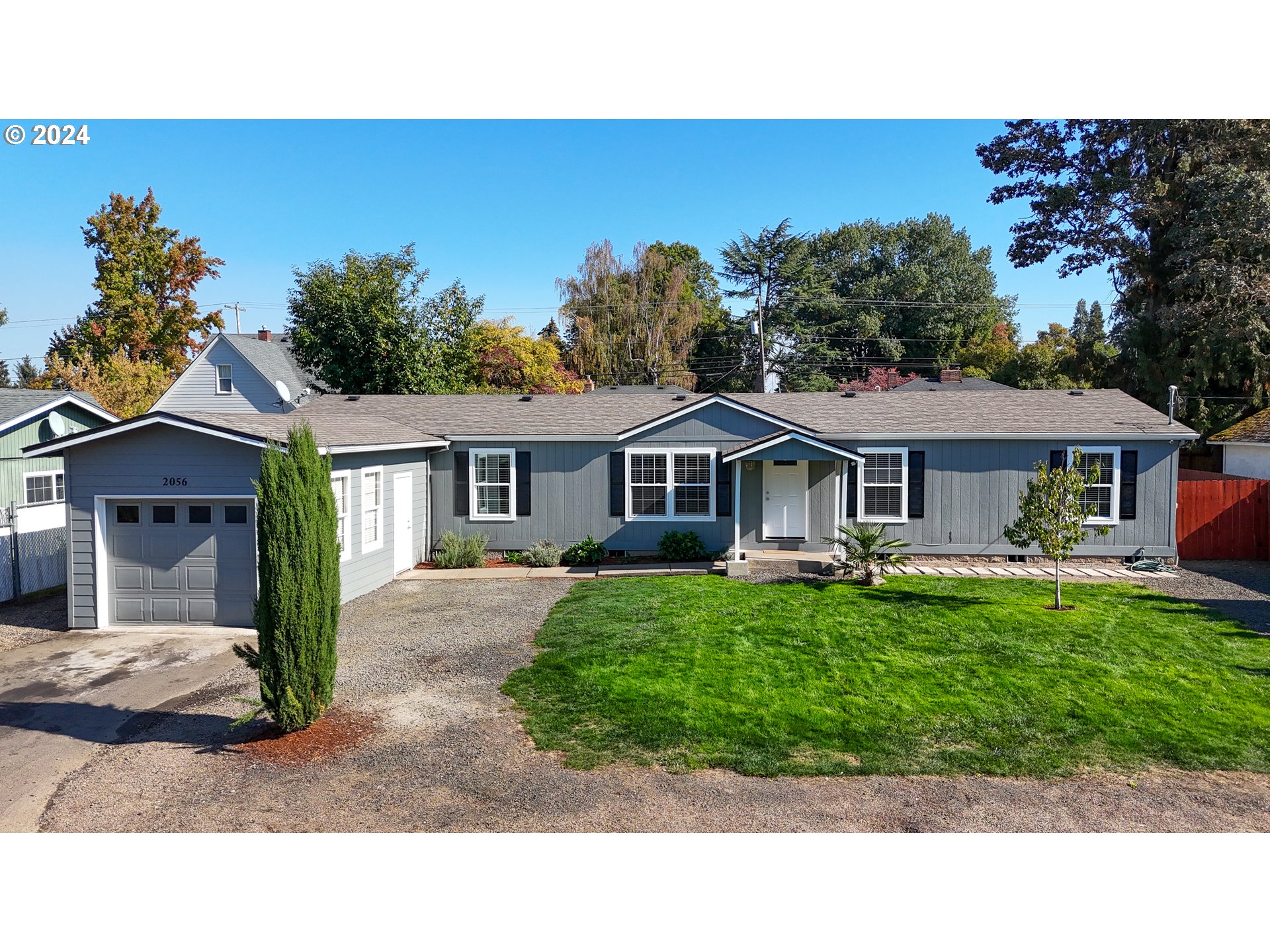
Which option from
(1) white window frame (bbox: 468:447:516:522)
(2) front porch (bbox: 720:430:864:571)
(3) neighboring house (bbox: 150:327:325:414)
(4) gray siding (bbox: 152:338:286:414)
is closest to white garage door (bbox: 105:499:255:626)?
(1) white window frame (bbox: 468:447:516:522)

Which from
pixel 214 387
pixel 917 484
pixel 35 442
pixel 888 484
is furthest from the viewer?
pixel 214 387

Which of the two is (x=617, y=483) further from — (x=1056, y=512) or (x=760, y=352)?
(x=760, y=352)

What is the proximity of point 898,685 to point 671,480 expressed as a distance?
28.8ft

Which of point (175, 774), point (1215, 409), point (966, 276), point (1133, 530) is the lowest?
point (175, 774)

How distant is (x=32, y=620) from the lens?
12.4 metres

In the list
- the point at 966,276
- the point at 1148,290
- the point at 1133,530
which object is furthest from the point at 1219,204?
the point at 966,276

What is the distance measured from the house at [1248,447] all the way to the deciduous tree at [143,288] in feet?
140

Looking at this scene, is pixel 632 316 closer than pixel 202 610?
No

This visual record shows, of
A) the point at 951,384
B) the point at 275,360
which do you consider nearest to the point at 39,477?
the point at 275,360

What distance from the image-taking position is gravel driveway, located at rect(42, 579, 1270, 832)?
5500mm

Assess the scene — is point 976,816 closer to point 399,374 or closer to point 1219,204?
point 399,374

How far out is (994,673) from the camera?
8.77 metres

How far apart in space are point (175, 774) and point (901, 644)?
840 cm

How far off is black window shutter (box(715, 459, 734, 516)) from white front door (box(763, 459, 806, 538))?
92 centimetres
